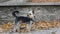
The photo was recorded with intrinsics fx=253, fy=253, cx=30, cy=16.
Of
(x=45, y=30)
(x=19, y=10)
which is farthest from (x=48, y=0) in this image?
(x=45, y=30)

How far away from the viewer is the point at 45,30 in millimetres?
8305

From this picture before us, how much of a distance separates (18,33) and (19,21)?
0.54m

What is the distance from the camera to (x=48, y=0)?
381 inches

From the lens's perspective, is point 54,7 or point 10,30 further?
point 54,7

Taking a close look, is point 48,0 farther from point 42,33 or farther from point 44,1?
point 42,33

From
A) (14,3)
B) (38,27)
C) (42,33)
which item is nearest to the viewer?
(42,33)

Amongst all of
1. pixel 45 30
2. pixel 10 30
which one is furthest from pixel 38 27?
pixel 10 30

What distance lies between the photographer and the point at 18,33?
26.6 feet

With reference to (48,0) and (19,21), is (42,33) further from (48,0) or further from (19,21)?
(48,0)

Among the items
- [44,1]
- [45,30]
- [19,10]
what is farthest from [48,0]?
[45,30]

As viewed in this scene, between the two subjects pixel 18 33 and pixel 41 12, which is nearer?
pixel 18 33

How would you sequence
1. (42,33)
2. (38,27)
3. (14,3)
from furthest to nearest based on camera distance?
1. (14,3)
2. (38,27)
3. (42,33)

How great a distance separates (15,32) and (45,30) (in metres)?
0.99

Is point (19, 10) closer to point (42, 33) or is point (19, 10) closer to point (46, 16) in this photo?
point (46, 16)
